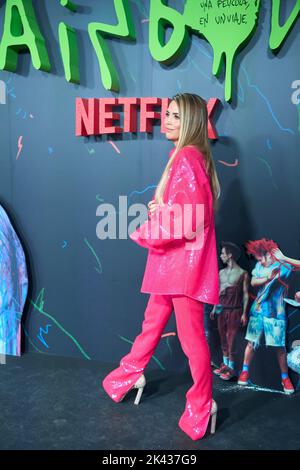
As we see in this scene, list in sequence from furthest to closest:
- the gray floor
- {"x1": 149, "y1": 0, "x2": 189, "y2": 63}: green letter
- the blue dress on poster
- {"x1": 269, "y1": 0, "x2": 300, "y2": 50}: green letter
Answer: the blue dress on poster < {"x1": 149, "y1": 0, "x2": 189, "y2": 63}: green letter < {"x1": 269, "y1": 0, "x2": 300, "y2": 50}: green letter < the gray floor

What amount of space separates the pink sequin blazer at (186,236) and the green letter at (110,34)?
2.44 ft

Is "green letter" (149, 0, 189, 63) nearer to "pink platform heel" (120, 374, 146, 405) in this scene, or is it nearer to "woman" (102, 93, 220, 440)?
"woman" (102, 93, 220, 440)

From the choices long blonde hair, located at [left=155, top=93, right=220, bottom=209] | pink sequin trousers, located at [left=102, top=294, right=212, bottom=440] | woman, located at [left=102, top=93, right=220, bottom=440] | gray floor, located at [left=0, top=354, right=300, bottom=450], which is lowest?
gray floor, located at [left=0, top=354, right=300, bottom=450]

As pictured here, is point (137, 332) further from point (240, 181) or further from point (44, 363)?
point (240, 181)

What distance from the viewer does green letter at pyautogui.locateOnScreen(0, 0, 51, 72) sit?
2426 millimetres

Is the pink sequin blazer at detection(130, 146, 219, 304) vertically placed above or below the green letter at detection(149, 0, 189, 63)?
below

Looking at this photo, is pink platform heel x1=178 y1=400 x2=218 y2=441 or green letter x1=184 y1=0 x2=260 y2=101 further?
green letter x1=184 y1=0 x2=260 y2=101

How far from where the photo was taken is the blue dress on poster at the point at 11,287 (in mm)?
2621

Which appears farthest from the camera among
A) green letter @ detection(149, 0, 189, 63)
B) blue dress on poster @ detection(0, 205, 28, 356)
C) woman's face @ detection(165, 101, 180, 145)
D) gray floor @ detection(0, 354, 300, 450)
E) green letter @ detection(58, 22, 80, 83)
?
blue dress on poster @ detection(0, 205, 28, 356)

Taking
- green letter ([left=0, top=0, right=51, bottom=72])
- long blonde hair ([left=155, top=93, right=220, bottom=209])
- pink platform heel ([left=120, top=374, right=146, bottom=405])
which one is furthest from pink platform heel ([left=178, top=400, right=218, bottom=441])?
green letter ([left=0, top=0, right=51, bottom=72])

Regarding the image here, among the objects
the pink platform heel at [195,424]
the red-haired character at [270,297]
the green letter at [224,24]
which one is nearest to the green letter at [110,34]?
the green letter at [224,24]

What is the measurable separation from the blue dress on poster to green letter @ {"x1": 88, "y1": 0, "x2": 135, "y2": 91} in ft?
3.07
